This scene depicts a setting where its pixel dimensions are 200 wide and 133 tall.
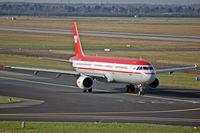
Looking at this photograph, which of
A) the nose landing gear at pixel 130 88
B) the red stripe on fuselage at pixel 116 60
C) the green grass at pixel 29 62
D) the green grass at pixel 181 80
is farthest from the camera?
the green grass at pixel 29 62

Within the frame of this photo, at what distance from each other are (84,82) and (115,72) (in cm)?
437

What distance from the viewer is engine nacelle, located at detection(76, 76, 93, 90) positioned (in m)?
57.8

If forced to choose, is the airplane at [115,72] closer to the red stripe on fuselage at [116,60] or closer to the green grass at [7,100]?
the red stripe on fuselage at [116,60]

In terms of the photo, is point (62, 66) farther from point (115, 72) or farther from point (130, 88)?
point (115, 72)

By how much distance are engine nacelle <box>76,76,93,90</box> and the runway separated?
1.20m

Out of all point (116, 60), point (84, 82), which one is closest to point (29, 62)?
point (84, 82)

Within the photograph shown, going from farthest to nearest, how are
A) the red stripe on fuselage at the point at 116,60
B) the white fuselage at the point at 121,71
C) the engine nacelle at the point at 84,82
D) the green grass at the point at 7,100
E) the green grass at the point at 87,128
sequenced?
the engine nacelle at the point at 84,82 < the red stripe on fuselage at the point at 116,60 < the white fuselage at the point at 121,71 < the green grass at the point at 7,100 < the green grass at the point at 87,128

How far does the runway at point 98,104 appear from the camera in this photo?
42000 millimetres

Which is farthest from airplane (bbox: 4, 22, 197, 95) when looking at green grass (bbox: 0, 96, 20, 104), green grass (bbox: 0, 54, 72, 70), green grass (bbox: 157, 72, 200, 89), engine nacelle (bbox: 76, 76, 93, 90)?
green grass (bbox: 0, 54, 72, 70)

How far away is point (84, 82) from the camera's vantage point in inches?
2286

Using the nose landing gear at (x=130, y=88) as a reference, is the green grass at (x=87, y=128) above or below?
above

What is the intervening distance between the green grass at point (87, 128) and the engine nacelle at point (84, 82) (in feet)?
65.4

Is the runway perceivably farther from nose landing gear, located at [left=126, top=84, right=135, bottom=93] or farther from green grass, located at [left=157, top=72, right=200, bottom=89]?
green grass, located at [left=157, top=72, right=200, bottom=89]

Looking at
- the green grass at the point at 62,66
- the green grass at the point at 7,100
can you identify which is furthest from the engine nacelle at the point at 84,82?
the green grass at the point at 62,66
